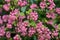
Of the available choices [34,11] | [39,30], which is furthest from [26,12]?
[39,30]

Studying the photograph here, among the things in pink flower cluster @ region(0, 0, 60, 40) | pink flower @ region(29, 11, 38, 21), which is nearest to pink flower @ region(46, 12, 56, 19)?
pink flower cluster @ region(0, 0, 60, 40)

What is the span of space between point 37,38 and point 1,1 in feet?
2.08

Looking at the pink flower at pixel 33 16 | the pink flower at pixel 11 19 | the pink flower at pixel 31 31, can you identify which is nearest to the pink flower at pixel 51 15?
the pink flower at pixel 33 16

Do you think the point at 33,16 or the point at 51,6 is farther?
the point at 51,6

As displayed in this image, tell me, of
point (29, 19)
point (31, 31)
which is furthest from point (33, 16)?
point (31, 31)

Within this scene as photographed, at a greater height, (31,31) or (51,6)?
(51,6)

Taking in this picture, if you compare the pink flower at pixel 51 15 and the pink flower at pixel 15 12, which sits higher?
the pink flower at pixel 15 12

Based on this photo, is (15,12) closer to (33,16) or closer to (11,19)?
(11,19)

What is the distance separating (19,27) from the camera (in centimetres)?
263

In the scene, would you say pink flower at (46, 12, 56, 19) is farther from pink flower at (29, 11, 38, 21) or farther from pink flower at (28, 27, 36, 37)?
pink flower at (28, 27, 36, 37)

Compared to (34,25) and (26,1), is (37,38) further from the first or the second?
(26,1)

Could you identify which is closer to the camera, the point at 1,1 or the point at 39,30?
the point at 39,30

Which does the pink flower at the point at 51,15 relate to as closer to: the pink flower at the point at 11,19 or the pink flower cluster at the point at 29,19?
the pink flower cluster at the point at 29,19

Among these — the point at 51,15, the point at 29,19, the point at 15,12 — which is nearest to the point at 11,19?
the point at 15,12
